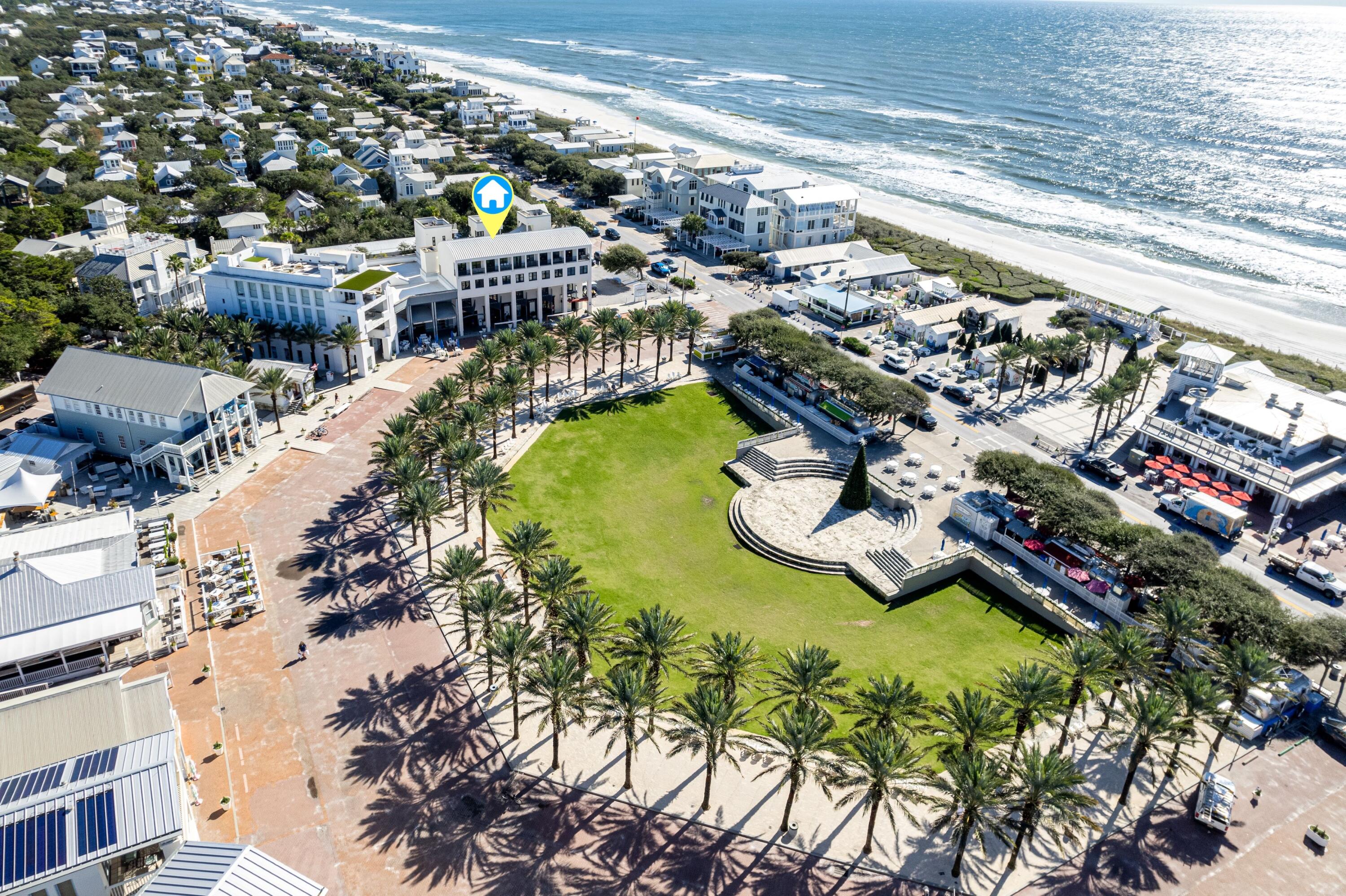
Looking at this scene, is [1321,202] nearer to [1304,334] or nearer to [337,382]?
[1304,334]

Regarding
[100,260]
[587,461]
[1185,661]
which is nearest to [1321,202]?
[1185,661]

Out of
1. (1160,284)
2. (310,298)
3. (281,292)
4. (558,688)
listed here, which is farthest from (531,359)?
(1160,284)

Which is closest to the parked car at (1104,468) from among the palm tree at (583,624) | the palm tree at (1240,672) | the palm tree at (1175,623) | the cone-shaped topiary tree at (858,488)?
the cone-shaped topiary tree at (858,488)

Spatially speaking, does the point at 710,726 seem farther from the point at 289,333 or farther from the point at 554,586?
the point at 289,333

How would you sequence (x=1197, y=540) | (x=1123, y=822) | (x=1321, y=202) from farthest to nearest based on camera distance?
(x=1321, y=202), (x=1197, y=540), (x=1123, y=822)

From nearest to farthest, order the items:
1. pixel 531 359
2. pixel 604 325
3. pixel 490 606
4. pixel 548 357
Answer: pixel 490 606 < pixel 531 359 < pixel 548 357 < pixel 604 325

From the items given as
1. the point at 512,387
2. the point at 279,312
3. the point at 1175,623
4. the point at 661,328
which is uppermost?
the point at 1175,623
